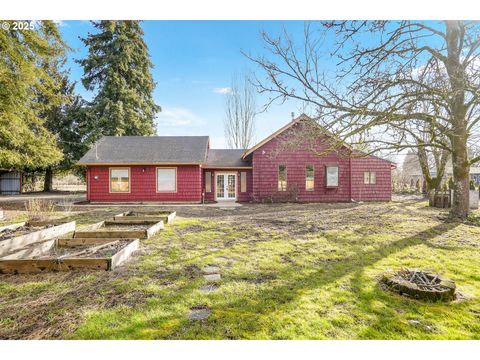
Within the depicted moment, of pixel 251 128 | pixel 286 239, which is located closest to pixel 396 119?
pixel 286 239

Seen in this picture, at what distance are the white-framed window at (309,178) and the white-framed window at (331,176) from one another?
0.84m

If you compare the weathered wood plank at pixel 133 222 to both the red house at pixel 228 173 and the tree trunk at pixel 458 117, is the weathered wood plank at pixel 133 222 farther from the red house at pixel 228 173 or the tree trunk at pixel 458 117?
the tree trunk at pixel 458 117

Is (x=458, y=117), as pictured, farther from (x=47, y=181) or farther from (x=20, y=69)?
(x=47, y=181)

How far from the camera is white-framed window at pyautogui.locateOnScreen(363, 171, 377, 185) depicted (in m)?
15.8

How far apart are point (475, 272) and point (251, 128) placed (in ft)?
74.0

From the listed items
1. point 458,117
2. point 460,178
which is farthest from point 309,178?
point 458,117

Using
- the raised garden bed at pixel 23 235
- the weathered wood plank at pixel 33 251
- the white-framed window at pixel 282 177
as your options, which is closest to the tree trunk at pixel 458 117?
the weathered wood plank at pixel 33 251

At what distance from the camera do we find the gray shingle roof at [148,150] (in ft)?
47.4

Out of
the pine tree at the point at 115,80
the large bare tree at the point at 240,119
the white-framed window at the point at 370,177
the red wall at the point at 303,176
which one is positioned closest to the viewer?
the red wall at the point at 303,176

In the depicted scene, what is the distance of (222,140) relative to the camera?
85.9 ft

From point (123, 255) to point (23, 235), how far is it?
2.57 metres

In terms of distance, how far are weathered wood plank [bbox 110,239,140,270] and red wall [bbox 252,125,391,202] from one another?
34.9ft
